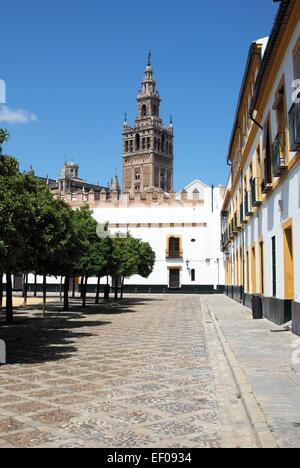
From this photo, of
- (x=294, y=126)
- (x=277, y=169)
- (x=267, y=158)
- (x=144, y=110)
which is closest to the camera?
(x=294, y=126)

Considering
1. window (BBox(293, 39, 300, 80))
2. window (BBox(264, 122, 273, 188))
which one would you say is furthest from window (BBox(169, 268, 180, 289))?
window (BBox(293, 39, 300, 80))

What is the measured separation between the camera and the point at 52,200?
18531mm

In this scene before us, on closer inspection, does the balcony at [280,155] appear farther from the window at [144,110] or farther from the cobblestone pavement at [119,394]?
the window at [144,110]

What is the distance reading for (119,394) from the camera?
7293 millimetres

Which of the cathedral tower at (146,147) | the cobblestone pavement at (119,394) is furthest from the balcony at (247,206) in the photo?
the cathedral tower at (146,147)

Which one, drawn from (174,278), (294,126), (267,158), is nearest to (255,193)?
(267,158)

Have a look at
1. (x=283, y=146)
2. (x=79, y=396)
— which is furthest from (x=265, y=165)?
(x=79, y=396)

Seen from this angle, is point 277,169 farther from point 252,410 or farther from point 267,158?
point 252,410

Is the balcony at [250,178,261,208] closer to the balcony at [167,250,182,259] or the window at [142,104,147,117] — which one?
the balcony at [167,250,182,259]

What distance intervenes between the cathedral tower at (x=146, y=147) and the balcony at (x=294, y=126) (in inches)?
4823

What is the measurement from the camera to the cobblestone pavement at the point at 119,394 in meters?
5.27

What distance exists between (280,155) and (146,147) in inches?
5010

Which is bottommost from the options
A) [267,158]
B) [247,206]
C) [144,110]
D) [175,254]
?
[175,254]

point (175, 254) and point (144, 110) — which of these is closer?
point (175, 254)
